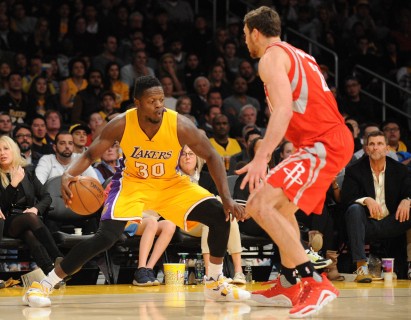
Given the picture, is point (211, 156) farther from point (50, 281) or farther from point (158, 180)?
point (50, 281)

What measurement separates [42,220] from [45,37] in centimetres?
479

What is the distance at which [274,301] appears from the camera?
5.38 meters

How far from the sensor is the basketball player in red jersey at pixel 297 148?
4.60 m

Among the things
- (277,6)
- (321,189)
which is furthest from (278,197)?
(277,6)

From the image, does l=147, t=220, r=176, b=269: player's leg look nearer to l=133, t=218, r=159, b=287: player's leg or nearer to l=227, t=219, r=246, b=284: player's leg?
l=133, t=218, r=159, b=287: player's leg

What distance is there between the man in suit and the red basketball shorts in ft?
10.6

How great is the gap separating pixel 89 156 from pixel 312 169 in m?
1.61

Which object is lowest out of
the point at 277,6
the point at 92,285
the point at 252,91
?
the point at 92,285

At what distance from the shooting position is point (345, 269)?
8555mm

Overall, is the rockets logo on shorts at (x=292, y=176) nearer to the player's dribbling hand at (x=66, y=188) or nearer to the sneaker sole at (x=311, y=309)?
the sneaker sole at (x=311, y=309)

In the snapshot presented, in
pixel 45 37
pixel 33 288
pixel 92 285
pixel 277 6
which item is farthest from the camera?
pixel 277 6

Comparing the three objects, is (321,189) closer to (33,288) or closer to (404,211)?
(33,288)

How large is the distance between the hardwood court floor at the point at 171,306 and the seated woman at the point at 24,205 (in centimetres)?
51

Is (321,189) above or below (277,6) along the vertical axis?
below
